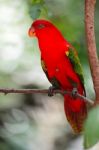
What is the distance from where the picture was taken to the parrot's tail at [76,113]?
850 mm

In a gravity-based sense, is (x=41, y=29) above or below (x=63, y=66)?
above

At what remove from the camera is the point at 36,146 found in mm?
1644

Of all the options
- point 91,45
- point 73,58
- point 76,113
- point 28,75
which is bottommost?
point 28,75

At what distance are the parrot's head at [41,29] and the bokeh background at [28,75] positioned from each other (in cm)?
37

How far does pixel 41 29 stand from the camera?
805 millimetres

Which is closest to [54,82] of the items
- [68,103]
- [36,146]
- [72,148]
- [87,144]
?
[68,103]

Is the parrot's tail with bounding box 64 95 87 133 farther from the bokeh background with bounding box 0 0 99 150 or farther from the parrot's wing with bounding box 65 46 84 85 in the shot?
the bokeh background with bounding box 0 0 99 150

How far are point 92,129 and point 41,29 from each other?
367mm

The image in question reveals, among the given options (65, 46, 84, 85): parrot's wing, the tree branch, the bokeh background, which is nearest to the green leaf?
the tree branch

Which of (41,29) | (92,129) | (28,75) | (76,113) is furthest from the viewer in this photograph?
(28,75)

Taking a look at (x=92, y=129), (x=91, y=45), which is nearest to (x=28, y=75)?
(x=91, y=45)

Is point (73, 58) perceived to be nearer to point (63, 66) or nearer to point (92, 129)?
point (63, 66)

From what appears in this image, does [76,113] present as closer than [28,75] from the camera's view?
Yes

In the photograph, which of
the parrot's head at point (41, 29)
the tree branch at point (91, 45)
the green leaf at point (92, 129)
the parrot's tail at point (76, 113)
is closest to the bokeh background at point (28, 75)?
the parrot's tail at point (76, 113)
